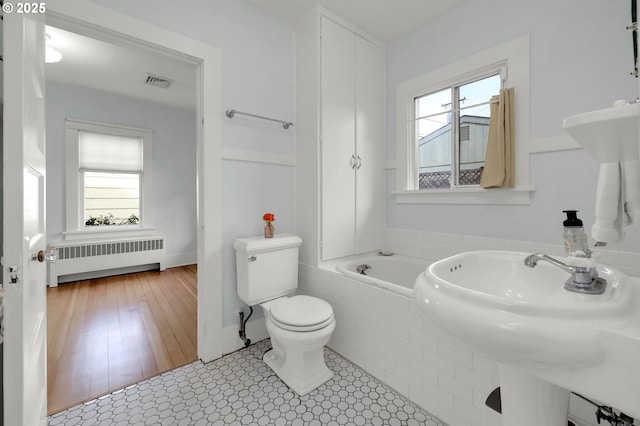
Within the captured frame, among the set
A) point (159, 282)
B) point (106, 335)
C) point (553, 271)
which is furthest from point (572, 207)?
point (159, 282)

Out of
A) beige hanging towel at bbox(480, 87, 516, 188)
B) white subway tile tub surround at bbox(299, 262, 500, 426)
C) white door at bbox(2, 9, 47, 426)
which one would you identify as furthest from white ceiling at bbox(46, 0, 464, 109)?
white subway tile tub surround at bbox(299, 262, 500, 426)

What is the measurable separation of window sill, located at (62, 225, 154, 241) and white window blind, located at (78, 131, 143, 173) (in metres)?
0.83

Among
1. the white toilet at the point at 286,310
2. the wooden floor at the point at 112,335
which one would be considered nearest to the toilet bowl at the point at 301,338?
the white toilet at the point at 286,310

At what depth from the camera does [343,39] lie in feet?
7.65

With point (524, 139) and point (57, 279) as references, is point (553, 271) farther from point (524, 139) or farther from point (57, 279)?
point (57, 279)

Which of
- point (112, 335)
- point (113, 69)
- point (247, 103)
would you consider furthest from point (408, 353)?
point (113, 69)

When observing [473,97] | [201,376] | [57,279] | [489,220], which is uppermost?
[473,97]

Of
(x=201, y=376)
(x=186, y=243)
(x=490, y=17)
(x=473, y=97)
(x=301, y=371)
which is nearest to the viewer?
(x=301, y=371)

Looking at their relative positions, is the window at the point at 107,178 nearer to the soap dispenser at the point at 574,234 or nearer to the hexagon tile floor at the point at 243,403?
the hexagon tile floor at the point at 243,403

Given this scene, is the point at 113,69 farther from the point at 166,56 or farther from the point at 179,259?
the point at 179,259

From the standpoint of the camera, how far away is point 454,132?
7.72ft

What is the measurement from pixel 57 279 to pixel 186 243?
1.57 metres

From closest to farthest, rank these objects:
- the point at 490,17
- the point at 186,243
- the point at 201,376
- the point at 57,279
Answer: the point at 201,376, the point at 490,17, the point at 57,279, the point at 186,243

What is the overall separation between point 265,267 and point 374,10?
84.0 inches
